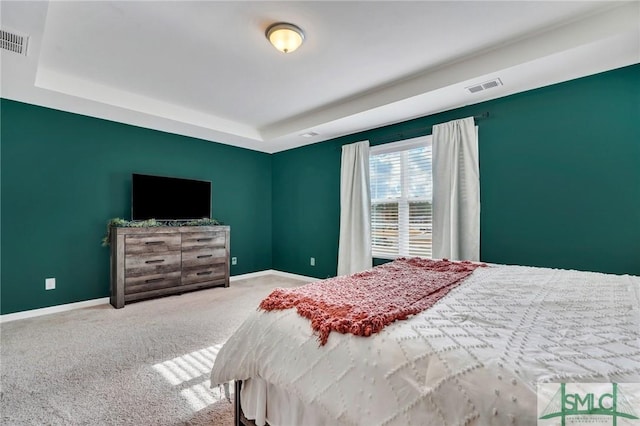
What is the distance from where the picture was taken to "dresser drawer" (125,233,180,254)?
3666 millimetres

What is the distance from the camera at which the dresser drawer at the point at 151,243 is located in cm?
367

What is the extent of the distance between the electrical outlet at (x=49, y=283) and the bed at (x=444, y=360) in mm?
3267

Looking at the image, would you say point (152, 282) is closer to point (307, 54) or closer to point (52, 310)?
point (52, 310)

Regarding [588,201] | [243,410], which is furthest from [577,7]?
[243,410]

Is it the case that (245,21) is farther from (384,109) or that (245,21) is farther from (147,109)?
(147,109)

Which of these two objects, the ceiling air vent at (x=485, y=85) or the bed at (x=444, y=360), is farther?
the ceiling air vent at (x=485, y=85)

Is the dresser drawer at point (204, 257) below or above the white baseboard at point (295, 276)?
above

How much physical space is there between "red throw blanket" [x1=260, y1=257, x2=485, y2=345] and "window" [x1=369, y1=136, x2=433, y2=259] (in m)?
1.78

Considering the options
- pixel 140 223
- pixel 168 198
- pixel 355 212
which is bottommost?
pixel 140 223

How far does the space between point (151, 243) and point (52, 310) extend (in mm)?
1231

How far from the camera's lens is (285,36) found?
2.30 m

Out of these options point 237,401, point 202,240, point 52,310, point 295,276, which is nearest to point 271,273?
point 295,276

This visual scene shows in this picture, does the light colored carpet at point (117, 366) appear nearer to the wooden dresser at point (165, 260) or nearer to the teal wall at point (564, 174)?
the wooden dresser at point (165, 260)

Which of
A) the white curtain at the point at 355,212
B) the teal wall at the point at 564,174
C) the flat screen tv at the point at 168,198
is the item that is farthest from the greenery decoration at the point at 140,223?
the teal wall at the point at 564,174
